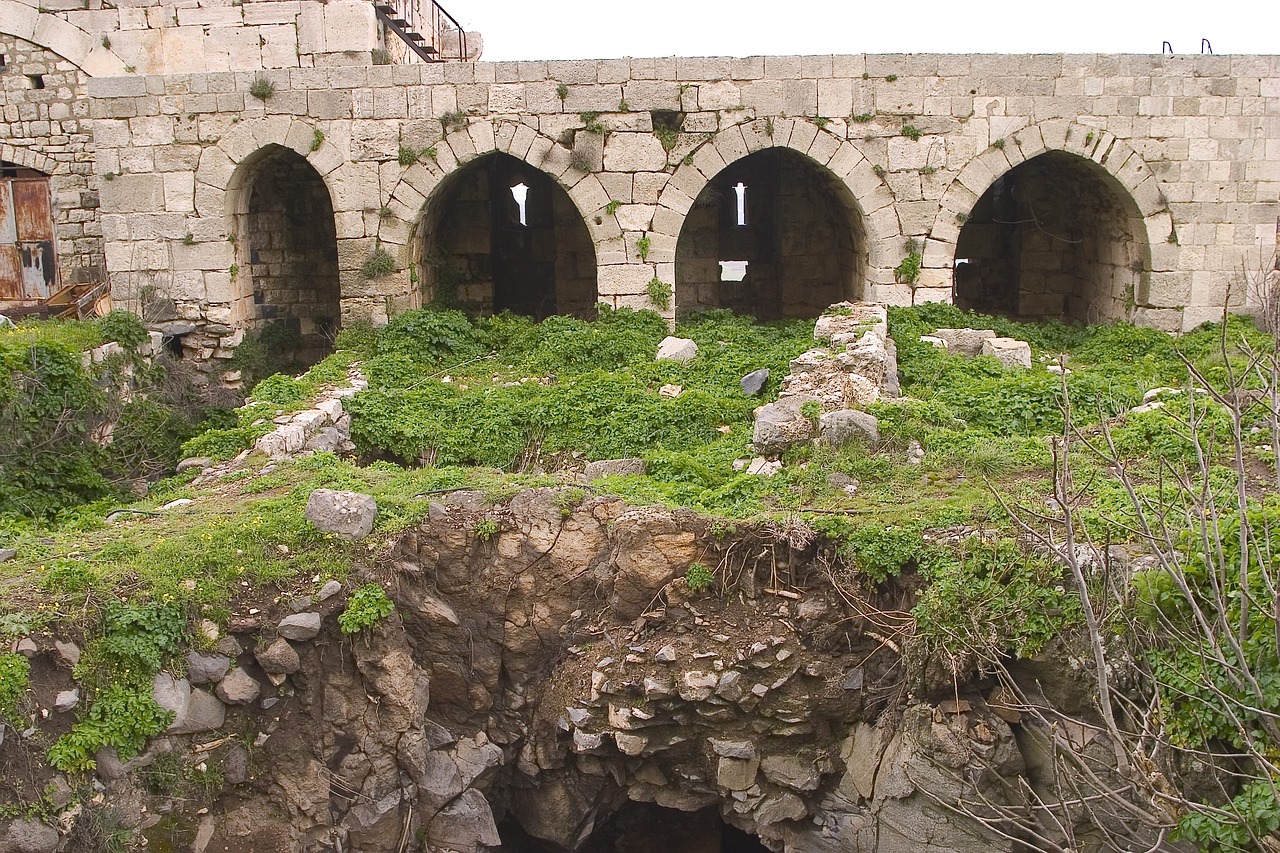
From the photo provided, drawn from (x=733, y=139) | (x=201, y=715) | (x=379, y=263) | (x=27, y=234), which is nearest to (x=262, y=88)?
(x=379, y=263)

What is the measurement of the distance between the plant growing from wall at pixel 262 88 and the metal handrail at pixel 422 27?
8.17 ft

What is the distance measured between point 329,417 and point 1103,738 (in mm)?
6923

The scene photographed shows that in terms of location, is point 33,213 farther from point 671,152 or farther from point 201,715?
point 201,715

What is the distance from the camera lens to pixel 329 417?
1016cm

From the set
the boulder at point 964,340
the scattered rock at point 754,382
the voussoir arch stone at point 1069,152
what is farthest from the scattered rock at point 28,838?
the voussoir arch stone at point 1069,152

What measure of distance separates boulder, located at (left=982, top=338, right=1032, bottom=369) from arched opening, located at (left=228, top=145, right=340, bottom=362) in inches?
327

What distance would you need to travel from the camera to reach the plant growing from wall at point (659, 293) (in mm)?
13336

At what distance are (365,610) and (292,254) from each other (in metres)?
9.34

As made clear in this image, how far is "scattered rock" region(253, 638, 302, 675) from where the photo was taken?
6.85 metres

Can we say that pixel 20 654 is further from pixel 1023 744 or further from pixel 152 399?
pixel 152 399

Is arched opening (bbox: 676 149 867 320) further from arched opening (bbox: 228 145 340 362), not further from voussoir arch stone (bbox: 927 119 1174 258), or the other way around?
arched opening (bbox: 228 145 340 362)

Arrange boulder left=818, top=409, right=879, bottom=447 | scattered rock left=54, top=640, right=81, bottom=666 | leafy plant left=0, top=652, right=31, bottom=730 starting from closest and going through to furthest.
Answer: leafy plant left=0, top=652, right=31, bottom=730 → scattered rock left=54, top=640, right=81, bottom=666 → boulder left=818, top=409, right=879, bottom=447

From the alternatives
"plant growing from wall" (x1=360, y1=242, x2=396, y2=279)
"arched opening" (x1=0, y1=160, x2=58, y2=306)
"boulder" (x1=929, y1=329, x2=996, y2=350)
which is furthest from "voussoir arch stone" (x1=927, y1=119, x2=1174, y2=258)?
"arched opening" (x1=0, y1=160, x2=58, y2=306)

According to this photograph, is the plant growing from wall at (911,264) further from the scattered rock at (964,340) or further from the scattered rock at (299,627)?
the scattered rock at (299,627)
